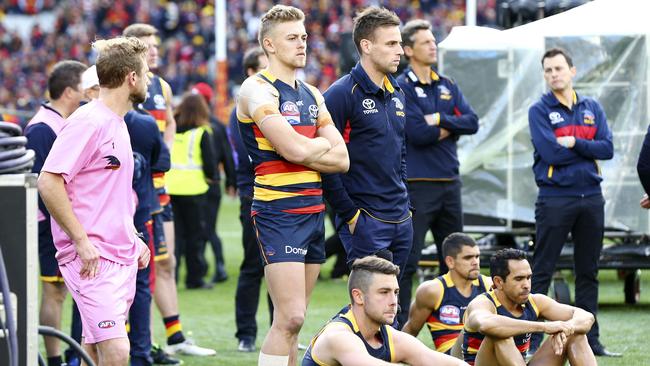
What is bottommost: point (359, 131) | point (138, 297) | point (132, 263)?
point (138, 297)

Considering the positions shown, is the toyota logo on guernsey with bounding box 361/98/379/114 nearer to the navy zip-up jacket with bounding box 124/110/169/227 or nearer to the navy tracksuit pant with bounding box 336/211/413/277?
the navy tracksuit pant with bounding box 336/211/413/277

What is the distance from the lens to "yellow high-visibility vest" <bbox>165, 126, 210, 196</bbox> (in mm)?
12227

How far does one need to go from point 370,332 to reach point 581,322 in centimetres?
147

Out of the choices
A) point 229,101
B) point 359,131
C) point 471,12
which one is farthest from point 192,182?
point 229,101

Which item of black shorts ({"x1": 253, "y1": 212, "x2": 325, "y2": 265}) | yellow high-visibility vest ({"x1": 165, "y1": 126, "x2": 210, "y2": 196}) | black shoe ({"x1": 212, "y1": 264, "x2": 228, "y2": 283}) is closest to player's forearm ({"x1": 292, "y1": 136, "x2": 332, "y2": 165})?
black shorts ({"x1": 253, "y1": 212, "x2": 325, "y2": 265})

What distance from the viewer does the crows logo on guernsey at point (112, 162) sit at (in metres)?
5.69

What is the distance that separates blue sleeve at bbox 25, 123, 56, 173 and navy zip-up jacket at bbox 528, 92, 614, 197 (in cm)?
337

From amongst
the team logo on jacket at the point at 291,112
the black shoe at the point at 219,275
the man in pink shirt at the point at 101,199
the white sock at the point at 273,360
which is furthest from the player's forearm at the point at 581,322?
the black shoe at the point at 219,275

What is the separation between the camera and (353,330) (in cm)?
602

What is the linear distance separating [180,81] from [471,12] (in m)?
17.1

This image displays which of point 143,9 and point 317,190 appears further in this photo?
point 143,9

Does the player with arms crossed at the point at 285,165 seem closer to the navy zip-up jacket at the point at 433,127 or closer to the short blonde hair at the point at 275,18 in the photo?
the short blonde hair at the point at 275,18

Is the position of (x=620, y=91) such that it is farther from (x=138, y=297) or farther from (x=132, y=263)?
(x=132, y=263)

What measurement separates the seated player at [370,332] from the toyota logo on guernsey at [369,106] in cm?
95
